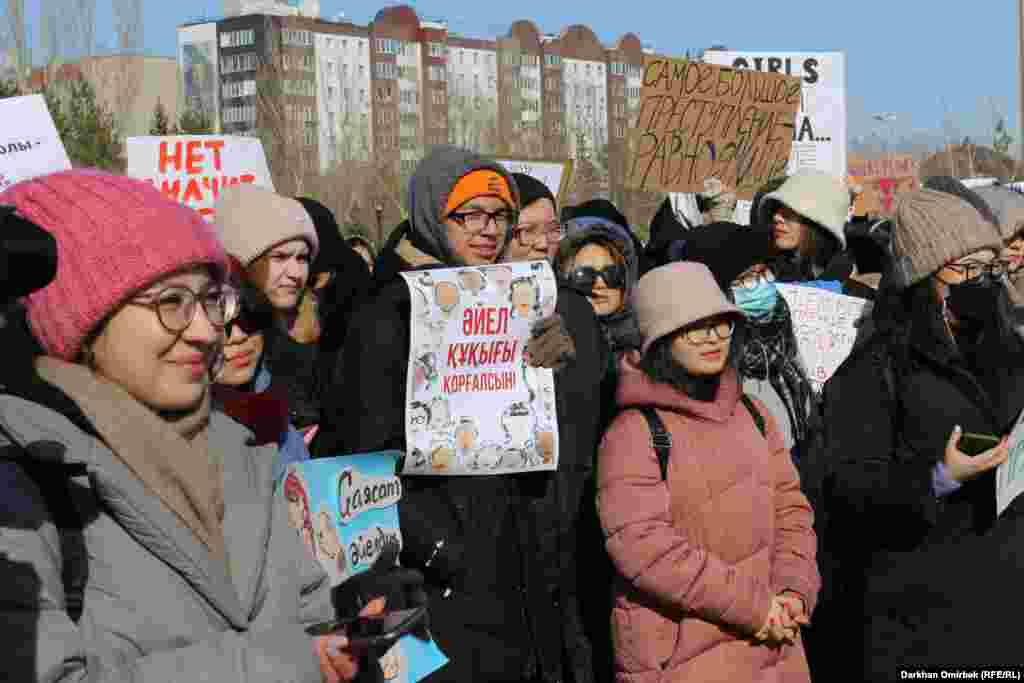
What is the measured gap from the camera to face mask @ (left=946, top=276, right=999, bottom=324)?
457 cm

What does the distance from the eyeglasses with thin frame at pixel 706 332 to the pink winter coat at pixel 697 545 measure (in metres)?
0.16

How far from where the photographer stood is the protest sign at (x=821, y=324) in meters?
6.06

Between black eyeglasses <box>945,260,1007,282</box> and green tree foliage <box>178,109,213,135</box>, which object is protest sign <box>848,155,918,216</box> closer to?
black eyeglasses <box>945,260,1007,282</box>

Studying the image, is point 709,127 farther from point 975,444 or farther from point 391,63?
point 391,63

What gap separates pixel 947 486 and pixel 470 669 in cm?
145

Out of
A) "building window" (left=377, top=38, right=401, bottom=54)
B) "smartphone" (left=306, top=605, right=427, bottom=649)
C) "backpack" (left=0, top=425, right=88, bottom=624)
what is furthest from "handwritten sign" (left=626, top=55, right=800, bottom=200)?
"building window" (left=377, top=38, right=401, bottom=54)

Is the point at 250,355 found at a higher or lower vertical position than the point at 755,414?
higher

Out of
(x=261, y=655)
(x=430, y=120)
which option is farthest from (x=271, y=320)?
(x=430, y=120)

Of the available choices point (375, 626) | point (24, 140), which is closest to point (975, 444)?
point (375, 626)

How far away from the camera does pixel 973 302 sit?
180 inches

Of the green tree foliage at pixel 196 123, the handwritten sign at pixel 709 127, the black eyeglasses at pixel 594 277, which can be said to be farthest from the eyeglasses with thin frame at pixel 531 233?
the green tree foliage at pixel 196 123

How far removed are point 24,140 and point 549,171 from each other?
427cm

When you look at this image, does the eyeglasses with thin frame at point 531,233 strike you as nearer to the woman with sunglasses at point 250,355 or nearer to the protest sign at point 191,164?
the protest sign at point 191,164

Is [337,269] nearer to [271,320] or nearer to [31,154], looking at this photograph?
[31,154]
